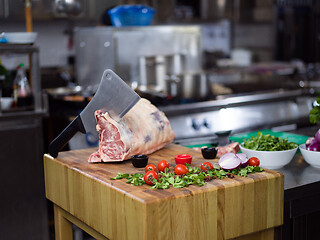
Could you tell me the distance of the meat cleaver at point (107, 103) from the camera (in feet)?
6.07

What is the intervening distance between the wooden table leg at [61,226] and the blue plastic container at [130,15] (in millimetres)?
3015

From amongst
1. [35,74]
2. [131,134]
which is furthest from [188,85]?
[131,134]

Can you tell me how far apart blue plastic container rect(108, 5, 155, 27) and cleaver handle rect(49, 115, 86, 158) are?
2.96 meters

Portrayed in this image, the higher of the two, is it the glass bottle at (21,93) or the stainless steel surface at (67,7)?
the stainless steel surface at (67,7)

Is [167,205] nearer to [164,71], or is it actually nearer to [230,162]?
[230,162]

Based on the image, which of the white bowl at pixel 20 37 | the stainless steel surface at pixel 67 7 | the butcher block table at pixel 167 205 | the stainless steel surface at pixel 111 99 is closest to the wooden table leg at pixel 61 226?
the butcher block table at pixel 167 205

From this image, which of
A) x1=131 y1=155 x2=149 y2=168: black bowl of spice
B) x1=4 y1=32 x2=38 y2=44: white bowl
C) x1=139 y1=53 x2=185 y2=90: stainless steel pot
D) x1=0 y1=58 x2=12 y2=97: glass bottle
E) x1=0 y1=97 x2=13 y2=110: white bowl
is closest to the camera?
x1=131 y1=155 x2=149 y2=168: black bowl of spice

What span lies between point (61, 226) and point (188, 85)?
3019 millimetres

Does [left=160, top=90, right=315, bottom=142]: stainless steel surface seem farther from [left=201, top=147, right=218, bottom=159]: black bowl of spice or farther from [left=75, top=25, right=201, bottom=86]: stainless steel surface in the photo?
[left=201, top=147, right=218, bottom=159]: black bowl of spice

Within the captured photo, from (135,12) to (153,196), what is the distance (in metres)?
3.55

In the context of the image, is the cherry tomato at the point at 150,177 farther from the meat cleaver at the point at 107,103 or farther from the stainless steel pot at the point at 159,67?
the stainless steel pot at the point at 159,67

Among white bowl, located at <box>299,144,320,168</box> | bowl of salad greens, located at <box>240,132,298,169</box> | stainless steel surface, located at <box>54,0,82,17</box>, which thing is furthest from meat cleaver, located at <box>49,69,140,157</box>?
stainless steel surface, located at <box>54,0,82,17</box>

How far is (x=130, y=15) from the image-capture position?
15.8 ft

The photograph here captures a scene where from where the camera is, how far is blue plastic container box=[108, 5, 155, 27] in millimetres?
4785
